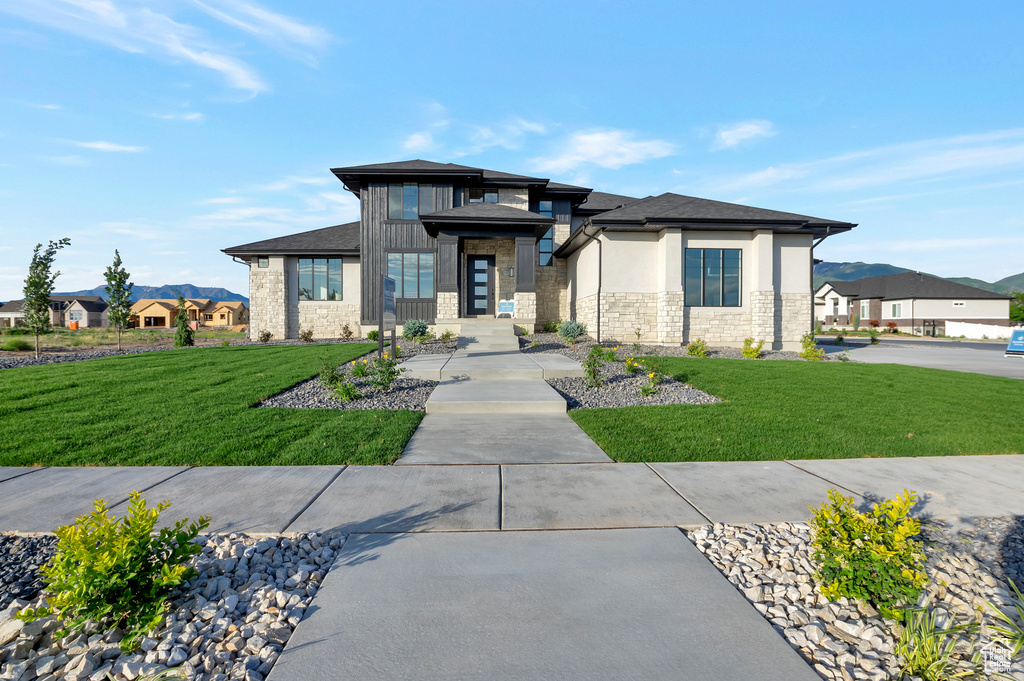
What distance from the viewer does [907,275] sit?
5006 centimetres

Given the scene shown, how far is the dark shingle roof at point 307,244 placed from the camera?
21391 mm

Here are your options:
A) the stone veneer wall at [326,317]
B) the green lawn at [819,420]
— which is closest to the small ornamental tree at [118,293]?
the stone veneer wall at [326,317]

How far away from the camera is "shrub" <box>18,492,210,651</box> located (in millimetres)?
2029

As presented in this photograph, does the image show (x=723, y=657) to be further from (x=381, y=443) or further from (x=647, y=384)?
(x=647, y=384)

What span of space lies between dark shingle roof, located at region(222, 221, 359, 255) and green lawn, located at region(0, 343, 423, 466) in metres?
12.4

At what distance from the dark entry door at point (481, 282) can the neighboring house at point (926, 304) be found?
42447 millimetres

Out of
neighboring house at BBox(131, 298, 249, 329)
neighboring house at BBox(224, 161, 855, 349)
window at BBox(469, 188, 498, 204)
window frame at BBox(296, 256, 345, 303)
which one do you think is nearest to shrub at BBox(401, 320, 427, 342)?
neighboring house at BBox(224, 161, 855, 349)

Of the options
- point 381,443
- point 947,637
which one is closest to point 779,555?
point 947,637

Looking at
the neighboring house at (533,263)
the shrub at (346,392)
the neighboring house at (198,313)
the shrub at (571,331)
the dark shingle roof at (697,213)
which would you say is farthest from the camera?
the neighboring house at (198,313)

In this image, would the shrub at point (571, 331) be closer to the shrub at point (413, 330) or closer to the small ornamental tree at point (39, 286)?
the shrub at point (413, 330)

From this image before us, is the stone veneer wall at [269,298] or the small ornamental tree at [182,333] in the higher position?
the stone veneer wall at [269,298]

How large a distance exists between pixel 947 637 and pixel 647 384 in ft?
22.8

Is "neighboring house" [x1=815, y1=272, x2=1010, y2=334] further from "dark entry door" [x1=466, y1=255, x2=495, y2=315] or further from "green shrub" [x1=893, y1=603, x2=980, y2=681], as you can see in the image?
"green shrub" [x1=893, y1=603, x2=980, y2=681]

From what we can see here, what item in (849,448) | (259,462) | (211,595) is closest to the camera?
(211,595)
